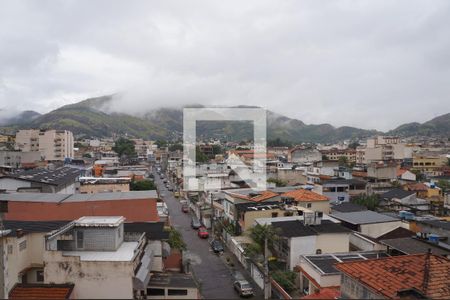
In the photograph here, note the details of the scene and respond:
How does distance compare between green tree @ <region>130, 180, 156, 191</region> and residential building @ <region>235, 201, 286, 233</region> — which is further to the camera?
green tree @ <region>130, 180, 156, 191</region>

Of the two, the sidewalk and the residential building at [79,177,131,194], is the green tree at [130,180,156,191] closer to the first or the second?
the residential building at [79,177,131,194]

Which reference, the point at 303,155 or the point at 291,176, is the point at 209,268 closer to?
the point at 291,176

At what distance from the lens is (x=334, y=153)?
93250mm

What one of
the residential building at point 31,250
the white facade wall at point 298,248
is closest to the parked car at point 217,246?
the white facade wall at point 298,248

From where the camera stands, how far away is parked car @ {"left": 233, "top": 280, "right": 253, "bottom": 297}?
17875 mm

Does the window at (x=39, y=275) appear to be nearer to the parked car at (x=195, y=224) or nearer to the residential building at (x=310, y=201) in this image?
the parked car at (x=195, y=224)

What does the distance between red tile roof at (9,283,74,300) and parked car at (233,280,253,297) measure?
333 inches

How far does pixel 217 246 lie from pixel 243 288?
7860 mm

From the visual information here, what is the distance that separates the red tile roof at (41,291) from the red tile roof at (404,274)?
368 inches

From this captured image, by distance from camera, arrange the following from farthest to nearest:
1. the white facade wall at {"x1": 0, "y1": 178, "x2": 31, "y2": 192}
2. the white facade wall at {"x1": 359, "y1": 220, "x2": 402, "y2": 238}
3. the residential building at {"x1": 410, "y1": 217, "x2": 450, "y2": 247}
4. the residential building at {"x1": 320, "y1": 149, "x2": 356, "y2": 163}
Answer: the residential building at {"x1": 320, "y1": 149, "x2": 356, "y2": 163}, the white facade wall at {"x1": 0, "y1": 178, "x2": 31, "y2": 192}, the white facade wall at {"x1": 359, "y1": 220, "x2": 402, "y2": 238}, the residential building at {"x1": 410, "y1": 217, "x2": 450, "y2": 247}

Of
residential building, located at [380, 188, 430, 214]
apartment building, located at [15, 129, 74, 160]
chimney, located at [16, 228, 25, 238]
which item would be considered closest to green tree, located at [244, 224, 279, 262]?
chimney, located at [16, 228, 25, 238]

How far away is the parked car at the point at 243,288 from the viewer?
58.6ft

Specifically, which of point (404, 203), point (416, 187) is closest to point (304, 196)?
point (404, 203)

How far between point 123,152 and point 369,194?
2821 inches
